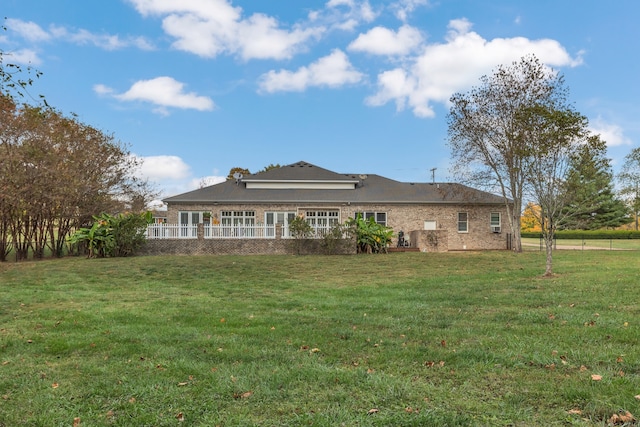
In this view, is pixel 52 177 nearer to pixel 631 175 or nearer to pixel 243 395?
pixel 243 395

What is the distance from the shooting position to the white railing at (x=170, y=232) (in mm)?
21531

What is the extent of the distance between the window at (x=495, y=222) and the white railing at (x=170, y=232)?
17708mm

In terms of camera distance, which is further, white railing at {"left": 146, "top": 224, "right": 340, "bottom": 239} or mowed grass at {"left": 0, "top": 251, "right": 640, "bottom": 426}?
white railing at {"left": 146, "top": 224, "right": 340, "bottom": 239}

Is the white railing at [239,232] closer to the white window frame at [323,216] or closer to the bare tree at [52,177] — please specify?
the white window frame at [323,216]

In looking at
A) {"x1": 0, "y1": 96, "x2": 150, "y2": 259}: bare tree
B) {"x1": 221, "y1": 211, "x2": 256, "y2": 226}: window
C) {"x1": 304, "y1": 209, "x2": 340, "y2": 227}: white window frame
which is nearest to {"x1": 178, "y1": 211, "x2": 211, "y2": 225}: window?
{"x1": 221, "y1": 211, "x2": 256, "y2": 226}: window

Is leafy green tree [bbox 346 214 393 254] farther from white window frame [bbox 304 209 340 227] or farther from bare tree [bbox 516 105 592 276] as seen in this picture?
bare tree [bbox 516 105 592 276]

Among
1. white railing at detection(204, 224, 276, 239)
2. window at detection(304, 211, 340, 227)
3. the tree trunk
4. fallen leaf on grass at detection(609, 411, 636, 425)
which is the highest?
window at detection(304, 211, 340, 227)

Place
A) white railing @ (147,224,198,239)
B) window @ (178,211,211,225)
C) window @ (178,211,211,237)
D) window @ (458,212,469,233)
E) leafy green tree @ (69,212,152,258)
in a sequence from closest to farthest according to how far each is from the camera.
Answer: leafy green tree @ (69,212,152,258) < white railing @ (147,224,198,239) < window @ (178,211,211,237) < window @ (178,211,211,225) < window @ (458,212,469,233)

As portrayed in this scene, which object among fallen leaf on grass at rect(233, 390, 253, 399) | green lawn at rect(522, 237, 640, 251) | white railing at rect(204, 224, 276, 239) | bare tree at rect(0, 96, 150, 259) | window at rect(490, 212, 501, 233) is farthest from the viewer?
green lawn at rect(522, 237, 640, 251)

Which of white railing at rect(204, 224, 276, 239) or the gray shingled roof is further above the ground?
the gray shingled roof

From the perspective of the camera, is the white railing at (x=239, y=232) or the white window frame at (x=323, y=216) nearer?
the white railing at (x=239, y=232)

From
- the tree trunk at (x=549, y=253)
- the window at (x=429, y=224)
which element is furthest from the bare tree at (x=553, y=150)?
the window at (x=429, y=224)

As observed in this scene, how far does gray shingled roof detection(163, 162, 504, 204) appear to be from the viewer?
2598 centimetres

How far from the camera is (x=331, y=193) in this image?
90.3 feet
